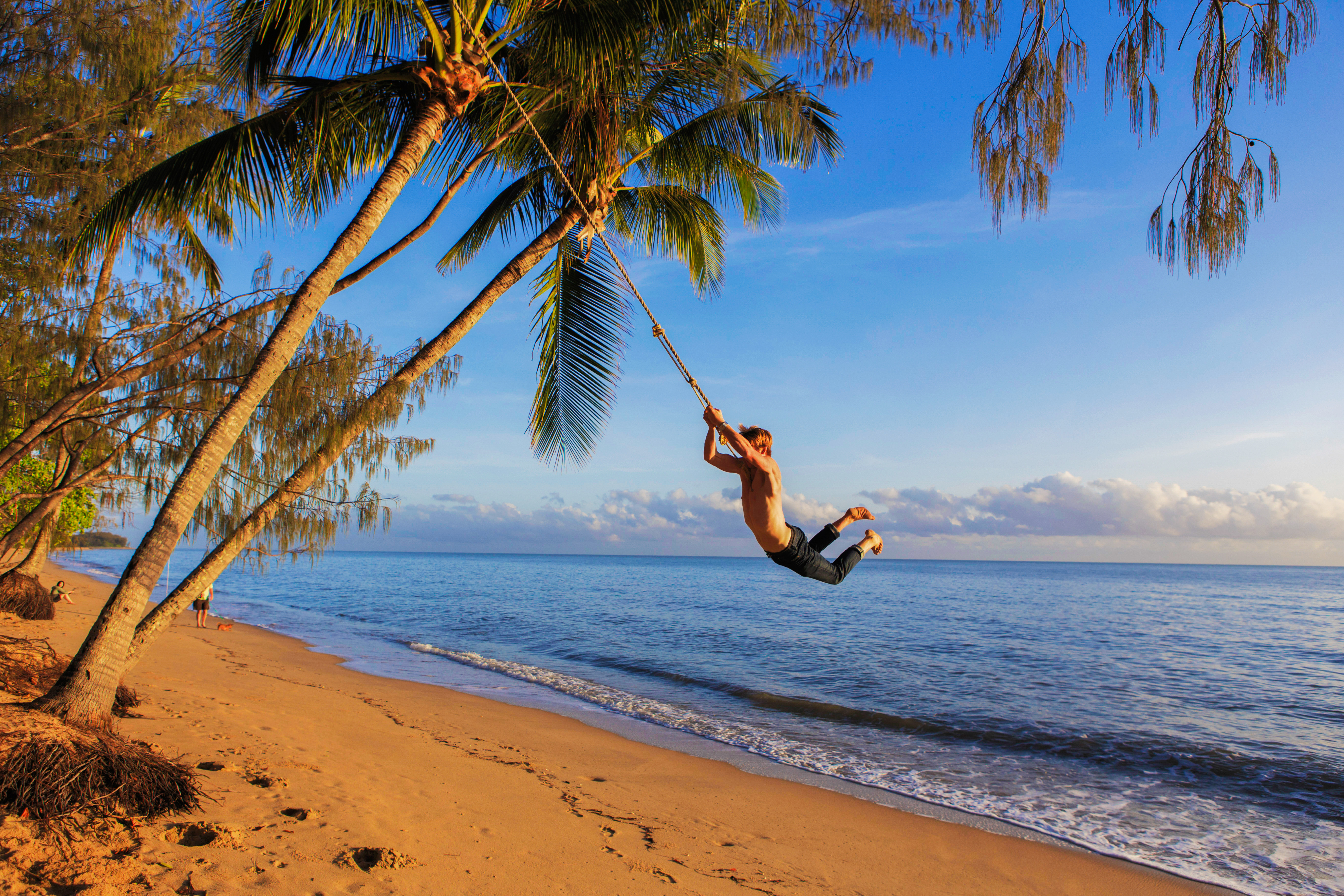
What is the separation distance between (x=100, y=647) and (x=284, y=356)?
7.37ft

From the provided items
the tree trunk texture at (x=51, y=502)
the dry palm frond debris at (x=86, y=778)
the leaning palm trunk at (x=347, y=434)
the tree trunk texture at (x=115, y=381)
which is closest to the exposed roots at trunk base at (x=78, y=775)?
the dry palm frond debris at (x=86, y=778)

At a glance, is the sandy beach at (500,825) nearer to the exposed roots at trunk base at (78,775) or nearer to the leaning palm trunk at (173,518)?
the exposed roots at trunk base at (78,775)

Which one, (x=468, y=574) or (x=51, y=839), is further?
(x=468, y=574)

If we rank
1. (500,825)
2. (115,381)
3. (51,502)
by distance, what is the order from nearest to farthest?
(500,825)
(115,381)
(51,502)

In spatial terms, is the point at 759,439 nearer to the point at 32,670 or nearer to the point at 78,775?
the point at 78,775

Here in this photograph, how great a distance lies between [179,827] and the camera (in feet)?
13.6

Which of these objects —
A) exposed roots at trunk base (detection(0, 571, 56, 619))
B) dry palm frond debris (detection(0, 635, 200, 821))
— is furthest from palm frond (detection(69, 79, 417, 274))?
exposed roots at trunk base (detection(0, 571, 56, 619))

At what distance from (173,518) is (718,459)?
3.79m

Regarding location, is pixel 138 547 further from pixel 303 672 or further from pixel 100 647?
pixel 303 672

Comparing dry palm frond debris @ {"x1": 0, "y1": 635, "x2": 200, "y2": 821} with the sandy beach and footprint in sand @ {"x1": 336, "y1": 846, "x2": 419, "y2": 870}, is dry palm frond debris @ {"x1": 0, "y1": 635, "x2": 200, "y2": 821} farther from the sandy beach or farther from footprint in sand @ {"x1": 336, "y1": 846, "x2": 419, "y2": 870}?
footprint in sand @ {"x1": 336, "y1": 846, "x2": 419, "y2": 870}

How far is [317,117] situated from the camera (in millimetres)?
5629

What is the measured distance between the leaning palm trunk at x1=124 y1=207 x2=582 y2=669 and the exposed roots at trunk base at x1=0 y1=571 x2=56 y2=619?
10594mm

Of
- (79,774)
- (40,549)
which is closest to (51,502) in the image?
(40,549)

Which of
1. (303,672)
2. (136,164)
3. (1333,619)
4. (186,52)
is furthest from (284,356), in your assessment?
(1333,619)
